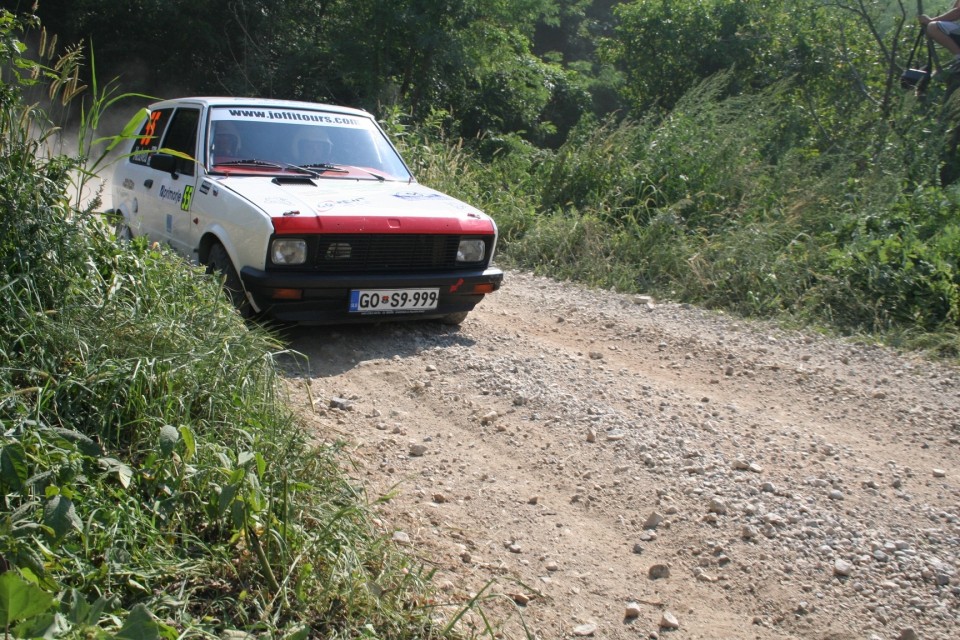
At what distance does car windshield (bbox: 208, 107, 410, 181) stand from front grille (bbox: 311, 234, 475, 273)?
1034mm

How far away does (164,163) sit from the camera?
6.71 meters

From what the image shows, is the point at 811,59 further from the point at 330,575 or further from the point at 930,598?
the point at 330,575

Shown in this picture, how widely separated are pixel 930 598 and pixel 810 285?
5080mm

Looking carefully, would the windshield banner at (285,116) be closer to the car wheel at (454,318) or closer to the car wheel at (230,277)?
the car wheel at (230,277)

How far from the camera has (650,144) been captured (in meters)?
10.8

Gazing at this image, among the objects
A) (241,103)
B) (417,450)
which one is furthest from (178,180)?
(417,450)

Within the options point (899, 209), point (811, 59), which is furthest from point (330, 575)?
point (811, 59)

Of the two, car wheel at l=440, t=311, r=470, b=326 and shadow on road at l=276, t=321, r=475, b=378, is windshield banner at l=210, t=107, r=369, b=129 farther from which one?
car wheel at l=440, t=311, r=470, b=326

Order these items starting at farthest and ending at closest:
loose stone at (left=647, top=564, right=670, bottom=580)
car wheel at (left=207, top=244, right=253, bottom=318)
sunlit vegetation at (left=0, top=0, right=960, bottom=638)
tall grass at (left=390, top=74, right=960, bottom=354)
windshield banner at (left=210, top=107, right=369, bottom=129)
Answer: tall grass at (left=390, top=74, right=960, bottom=354) < windshield banner at (left=210, top=107, right=369, bottom=129) < car wheel at (left=207, top=244, right=253, bottom=318) < loose stone at (left=647, top=564, right=670, bottom=580) < sunlit vegetation at (left=0, top=0, right=960, bottom=638)

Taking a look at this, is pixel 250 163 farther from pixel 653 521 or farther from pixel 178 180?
pixel 653 521

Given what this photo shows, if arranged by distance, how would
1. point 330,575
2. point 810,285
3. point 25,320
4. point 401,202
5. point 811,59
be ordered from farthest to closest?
point 811,59 → point 810,285 → point 401,202 → point 25,320 → point 330,575

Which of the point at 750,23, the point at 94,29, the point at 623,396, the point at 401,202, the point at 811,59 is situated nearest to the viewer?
the point at 623,396

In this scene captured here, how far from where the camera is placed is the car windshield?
6512 mm

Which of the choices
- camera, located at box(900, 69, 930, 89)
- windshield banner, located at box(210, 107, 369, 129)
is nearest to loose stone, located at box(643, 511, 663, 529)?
windshield banner, located at box(210, 107, 369, 129)
